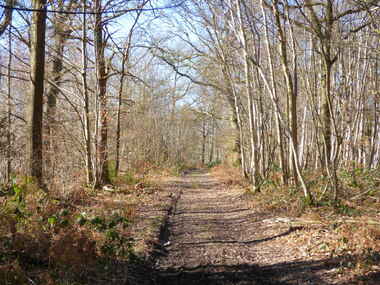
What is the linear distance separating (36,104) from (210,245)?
5.12 m

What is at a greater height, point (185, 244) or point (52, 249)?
point (52, 249)

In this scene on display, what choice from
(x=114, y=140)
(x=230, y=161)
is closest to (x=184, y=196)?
(x=114, y=140)

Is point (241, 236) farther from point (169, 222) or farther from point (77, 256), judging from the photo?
point (77, 256)

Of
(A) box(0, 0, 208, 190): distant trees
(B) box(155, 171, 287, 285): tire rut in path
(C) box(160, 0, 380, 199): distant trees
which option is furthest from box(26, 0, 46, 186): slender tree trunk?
(C) box(160, 0, 380, 199): distant trees

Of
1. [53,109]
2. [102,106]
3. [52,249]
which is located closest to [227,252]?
[52,249]

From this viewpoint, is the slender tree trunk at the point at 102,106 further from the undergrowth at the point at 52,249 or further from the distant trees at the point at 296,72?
the undergrowth at the point at 52,249

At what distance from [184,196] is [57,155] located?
4976 millimetres

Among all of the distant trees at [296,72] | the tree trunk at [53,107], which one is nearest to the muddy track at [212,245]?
the distant trees at [296,72]

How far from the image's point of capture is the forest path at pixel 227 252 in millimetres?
4734

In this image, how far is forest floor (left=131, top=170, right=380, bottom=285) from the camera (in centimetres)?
464

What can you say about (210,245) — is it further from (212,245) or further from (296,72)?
(296,72)

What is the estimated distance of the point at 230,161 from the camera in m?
24.8

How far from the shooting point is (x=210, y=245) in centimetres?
623

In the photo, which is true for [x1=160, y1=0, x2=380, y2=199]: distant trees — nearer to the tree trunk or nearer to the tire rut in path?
the tire rut in path
